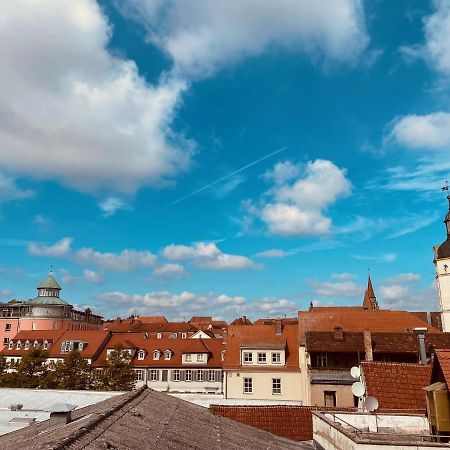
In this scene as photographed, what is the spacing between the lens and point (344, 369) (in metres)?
36.4

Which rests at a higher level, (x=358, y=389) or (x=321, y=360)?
(x=321, y=360)

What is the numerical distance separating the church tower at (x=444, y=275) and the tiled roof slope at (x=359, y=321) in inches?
506

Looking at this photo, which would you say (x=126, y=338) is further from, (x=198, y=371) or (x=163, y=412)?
(x=163, y=412)

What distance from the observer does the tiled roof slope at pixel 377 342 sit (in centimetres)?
3588

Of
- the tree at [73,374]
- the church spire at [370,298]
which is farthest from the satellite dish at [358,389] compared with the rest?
the church spire at [370,298]

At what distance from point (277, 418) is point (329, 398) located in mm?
14904

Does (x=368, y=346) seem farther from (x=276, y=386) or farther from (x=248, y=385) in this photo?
(x=248, y=385)

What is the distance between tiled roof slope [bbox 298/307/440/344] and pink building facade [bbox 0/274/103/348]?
52911 millimetres

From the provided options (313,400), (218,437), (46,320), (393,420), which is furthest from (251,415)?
(46,320)

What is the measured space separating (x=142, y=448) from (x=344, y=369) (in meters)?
31.9

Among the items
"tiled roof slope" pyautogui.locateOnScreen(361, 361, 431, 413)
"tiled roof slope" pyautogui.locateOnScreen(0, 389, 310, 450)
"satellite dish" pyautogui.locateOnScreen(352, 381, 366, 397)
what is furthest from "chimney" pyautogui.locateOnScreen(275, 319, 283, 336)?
"tiled roof slope" pyautogui.locateOnScreen(0, 389, 310, 450)

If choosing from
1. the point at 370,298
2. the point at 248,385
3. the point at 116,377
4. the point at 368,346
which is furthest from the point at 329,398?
the point at 370,298

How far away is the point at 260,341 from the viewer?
4556 cm

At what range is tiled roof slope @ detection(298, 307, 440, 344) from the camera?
44.1 m
